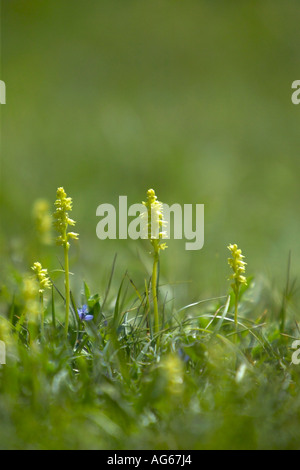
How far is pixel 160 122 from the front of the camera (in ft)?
25.0

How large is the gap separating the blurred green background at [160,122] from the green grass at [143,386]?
103 centimetres

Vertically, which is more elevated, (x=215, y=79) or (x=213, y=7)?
(x=213, y=7)

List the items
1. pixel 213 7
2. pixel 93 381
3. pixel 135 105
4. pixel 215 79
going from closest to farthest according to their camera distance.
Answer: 1. pixel 93 381
2. pixel 135 105
3. pixel 215 79
4. pixel 213 7

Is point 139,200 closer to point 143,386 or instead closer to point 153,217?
point 153,217

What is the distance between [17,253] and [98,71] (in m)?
5.95

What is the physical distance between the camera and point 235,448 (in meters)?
1.78

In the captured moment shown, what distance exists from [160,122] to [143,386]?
589 centimetres

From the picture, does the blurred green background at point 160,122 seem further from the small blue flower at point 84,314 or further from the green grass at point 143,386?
the green grass at point 143,386

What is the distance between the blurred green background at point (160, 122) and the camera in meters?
5.07

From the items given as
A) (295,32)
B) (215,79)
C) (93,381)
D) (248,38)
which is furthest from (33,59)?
(93,381)

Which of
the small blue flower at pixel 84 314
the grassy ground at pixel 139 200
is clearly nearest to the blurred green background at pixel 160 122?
the grassy ground at pixel 139 200

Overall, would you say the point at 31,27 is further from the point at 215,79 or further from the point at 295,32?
the point at 295,32

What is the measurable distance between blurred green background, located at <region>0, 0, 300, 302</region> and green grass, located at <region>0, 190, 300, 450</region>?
3.39ft

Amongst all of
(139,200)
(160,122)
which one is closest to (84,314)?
(139,200)
